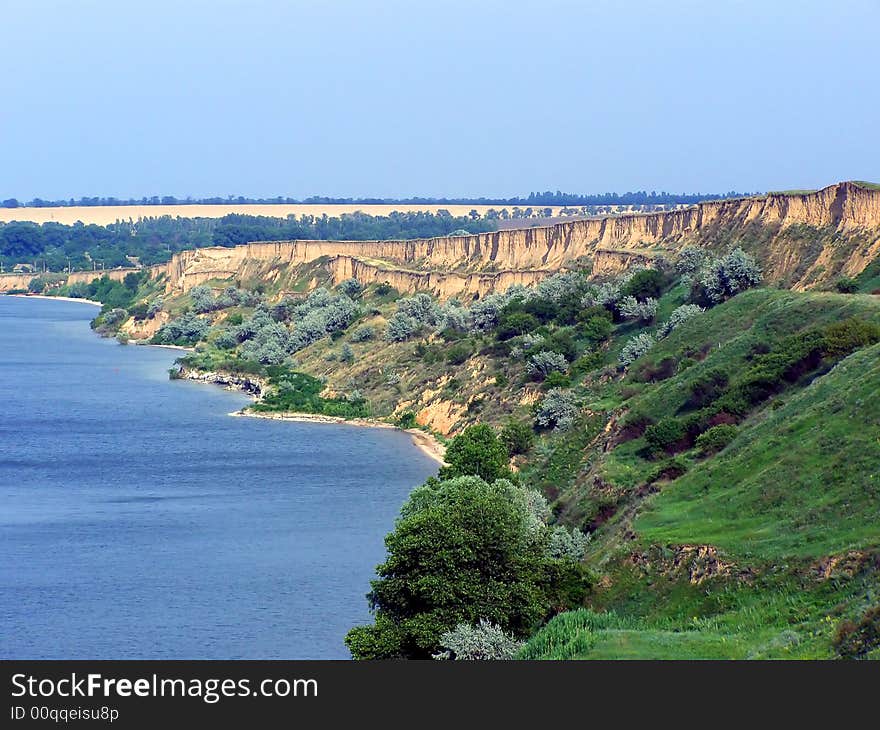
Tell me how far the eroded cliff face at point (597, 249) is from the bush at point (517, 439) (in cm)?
1589

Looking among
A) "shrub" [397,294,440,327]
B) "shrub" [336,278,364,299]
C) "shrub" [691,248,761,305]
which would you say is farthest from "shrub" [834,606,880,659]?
"shrub" [336,278,364,299]

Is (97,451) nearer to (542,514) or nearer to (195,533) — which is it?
(195,533)

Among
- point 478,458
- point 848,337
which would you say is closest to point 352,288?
point 478,458

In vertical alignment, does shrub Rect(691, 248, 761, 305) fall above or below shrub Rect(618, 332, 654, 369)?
above

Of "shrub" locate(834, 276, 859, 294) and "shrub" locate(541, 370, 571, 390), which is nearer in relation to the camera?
"shrub" locate(834, 276, 859, 294)

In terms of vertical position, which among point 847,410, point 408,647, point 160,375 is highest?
point 847,410

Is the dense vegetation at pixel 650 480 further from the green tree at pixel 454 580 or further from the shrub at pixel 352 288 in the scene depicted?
the shrub at pixel 352 288

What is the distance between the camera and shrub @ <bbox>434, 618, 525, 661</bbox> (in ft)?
97.8

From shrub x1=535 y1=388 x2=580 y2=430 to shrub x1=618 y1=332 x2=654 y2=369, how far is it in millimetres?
2644

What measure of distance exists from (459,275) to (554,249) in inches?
324

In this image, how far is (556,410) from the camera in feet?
201

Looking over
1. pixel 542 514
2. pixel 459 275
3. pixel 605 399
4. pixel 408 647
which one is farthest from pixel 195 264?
pixel 408 647

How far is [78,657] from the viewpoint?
35.8 metres

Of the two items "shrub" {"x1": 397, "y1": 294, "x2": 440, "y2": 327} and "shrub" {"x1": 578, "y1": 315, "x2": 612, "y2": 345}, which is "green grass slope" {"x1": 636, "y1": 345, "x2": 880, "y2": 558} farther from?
"shrub" {"x1": 397, "y1": 294, "x2": 440, "y2": 327}
